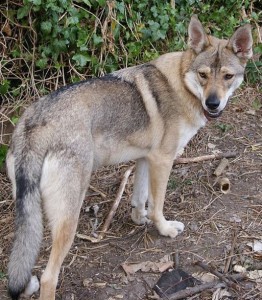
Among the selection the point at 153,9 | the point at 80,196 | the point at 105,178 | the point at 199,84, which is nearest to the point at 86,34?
the point at 153,9

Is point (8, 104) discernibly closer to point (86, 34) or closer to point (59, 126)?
point (86, 34)

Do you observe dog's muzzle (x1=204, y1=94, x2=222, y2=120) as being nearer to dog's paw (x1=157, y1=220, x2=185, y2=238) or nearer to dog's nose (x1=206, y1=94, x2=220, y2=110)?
dog's nose (x1=206, y1=94, x2=220, y2=110)

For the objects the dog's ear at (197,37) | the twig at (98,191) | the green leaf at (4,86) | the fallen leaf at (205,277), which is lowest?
the twig at (98,191)

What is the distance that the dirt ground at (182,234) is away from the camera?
416 cm

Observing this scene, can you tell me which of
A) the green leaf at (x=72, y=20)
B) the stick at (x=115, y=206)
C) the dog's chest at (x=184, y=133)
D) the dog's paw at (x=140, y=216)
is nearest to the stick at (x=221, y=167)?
the stick at (x=115, y=206)

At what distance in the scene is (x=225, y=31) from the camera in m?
7.27

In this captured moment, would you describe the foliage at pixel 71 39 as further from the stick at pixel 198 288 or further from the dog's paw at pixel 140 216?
the stick at pixel 198 288

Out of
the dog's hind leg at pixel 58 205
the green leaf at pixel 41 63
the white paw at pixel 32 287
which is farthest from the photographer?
the green leaf at pixel 41 63

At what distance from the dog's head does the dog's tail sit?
1.45 meters

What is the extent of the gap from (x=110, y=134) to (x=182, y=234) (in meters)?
1.24

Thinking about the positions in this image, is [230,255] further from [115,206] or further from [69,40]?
[69,40]

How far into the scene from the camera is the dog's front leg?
445 cm

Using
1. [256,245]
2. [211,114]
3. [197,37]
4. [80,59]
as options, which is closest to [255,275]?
[256,245]

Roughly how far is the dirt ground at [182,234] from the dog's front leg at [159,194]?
3.5 inches
